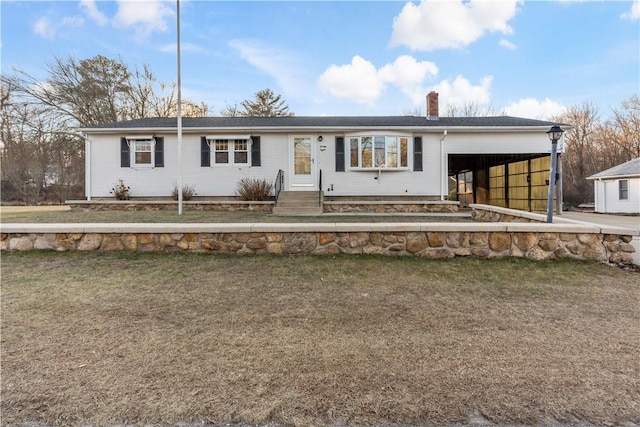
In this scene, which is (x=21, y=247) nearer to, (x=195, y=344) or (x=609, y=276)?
(x=195, y=344)

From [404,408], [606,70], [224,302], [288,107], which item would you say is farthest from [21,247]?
[288,107]

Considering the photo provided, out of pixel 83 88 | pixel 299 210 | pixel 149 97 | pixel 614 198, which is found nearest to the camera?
pixel 299 210

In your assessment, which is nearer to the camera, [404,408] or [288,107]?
[404,408]

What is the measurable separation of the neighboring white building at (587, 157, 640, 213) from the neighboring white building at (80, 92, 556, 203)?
5903 millimetres

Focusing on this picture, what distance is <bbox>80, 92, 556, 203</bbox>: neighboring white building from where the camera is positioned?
1230cm

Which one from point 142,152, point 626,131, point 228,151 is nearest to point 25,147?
point 142,152

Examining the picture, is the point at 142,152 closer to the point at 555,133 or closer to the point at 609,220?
the point at 555,133

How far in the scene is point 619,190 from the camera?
15.1m

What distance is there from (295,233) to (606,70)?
20089 mm

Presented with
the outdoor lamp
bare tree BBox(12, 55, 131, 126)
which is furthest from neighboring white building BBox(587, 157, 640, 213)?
bare tree BBox(12, 55, 131, 126)

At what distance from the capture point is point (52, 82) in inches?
789

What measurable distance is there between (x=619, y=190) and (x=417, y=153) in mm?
11016

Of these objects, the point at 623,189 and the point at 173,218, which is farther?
Result: the point at 623,189

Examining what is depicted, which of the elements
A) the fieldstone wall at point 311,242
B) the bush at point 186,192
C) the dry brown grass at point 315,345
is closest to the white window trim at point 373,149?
the bush at point 186,192
